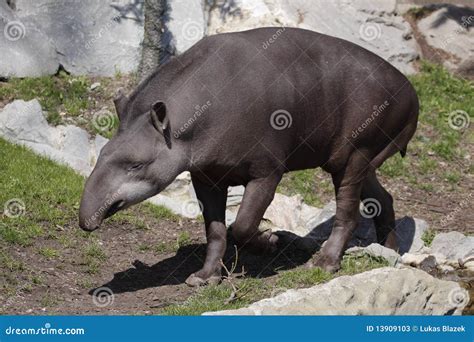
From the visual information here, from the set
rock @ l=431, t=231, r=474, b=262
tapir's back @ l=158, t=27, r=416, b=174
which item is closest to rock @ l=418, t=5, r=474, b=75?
rock @ l=431, t=231, r=474, b=262

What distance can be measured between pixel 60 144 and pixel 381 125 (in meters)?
4.36

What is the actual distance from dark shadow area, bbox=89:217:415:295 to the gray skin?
190mm

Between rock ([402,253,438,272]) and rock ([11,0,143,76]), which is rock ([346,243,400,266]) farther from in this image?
rock ([11,0,143,76])

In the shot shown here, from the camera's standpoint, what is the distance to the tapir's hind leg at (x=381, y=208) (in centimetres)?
1038

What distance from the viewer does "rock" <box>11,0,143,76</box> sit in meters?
13.9

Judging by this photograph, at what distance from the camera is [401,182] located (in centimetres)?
1262

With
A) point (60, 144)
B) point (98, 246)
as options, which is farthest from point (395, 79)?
point (60, 144)

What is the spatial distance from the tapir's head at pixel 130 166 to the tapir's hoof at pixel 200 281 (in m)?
0.96

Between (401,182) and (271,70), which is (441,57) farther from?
(271,70)

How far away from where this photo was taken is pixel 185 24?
14.2 metres

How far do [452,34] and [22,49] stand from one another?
6167mm

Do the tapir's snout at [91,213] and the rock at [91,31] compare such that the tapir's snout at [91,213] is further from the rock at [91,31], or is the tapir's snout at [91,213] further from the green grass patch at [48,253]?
the rock at [91,31]

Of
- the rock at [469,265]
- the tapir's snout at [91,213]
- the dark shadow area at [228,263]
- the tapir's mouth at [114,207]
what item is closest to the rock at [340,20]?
the dark shadow area at [228,263]

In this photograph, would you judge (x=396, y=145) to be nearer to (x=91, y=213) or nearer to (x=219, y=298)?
(x=219, y=298)
